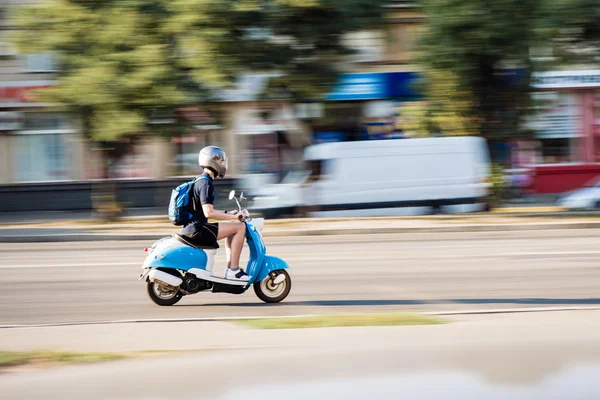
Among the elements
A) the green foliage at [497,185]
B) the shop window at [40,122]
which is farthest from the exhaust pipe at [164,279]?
the shop window at [40,122]

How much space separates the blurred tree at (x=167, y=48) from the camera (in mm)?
21094

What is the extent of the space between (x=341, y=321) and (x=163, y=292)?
2.24m

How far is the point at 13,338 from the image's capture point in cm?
714

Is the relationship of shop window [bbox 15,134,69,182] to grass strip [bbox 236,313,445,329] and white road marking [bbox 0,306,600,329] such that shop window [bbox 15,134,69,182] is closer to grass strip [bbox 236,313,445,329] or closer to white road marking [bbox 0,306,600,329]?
white road marking [bbox 0,306,600,329]

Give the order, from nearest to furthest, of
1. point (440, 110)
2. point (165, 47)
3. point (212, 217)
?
point (212, 217)
point (165, 47)
point (440, 110)

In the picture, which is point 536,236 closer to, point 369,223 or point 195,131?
point 369,223

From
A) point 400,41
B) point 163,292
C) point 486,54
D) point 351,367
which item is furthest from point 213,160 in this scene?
point 400,41

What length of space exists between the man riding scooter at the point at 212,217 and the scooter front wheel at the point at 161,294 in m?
0.56

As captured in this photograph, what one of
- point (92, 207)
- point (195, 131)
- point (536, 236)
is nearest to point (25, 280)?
point (536, 236)

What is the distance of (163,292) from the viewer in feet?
30.1

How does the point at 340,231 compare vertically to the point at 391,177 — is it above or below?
below

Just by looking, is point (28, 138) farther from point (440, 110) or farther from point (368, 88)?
point (440, 110)

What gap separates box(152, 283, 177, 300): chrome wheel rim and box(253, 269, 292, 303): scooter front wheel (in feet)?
2.61

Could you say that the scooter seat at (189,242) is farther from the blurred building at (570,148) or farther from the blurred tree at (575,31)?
the blurred building at (570,148)
